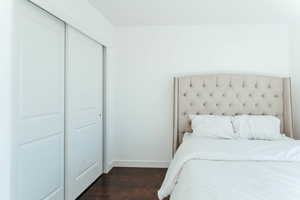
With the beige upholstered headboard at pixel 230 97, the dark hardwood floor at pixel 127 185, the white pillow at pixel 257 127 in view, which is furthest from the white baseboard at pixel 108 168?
the white pillow at pixel 257 127

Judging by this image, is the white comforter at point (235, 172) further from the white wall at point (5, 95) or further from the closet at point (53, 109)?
the white wall at point (5, 95)

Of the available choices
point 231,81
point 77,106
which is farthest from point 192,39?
point 77,106

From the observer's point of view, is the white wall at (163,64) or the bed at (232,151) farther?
the white wall at (163,64)

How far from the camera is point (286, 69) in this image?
12.5 ft

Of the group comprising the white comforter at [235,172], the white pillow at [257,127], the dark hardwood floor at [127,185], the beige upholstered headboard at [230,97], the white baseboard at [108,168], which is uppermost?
the beige upholstered headboard at [230,97]

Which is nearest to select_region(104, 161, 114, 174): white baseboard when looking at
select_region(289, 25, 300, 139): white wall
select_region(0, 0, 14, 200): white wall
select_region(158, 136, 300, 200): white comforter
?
select_region(158, 136, 300, 200): white comforter

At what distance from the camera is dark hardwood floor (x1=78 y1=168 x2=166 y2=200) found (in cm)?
288

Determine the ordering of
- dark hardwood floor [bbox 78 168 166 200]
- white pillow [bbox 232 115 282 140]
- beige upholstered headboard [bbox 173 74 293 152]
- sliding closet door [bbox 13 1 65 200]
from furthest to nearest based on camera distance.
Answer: beige upholstered headboard [bbox 173 74 293 152], white pillow [bbox 232 115 282 140], dark hardwood floor [bbox 78 168 166 200], sliding closet door [bbox 13 1 65 200]

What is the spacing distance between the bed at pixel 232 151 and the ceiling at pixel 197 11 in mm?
847

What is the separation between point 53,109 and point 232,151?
176 cm

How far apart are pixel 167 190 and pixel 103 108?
189 cm

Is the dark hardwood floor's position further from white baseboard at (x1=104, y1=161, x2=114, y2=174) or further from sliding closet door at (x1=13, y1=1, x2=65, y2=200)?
sliding closet door at (x1=13, y1=1, x2=65, y2=200)

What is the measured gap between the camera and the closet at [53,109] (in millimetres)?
1848

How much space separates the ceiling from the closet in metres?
0.61
